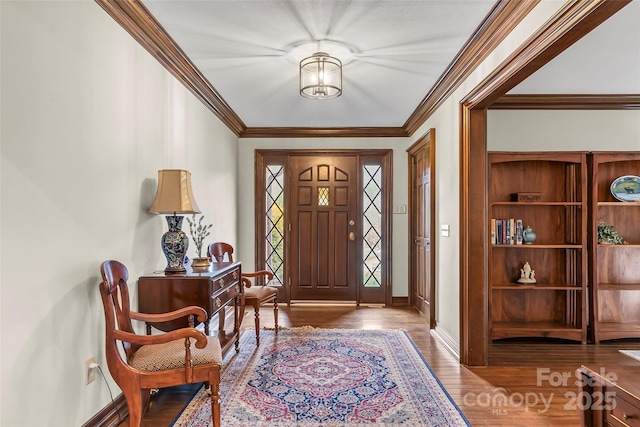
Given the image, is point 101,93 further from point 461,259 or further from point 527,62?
point 461,259

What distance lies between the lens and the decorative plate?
374cm

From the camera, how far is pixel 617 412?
4.97ft

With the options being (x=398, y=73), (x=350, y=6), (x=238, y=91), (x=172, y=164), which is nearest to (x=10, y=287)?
(x=172, y=164)

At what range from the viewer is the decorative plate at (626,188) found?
374cm

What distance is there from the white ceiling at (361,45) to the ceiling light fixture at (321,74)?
0.07m

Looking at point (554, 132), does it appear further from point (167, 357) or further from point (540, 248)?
point (167, 357)

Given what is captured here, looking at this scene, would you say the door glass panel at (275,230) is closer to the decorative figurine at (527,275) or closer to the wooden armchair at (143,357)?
the decorative figurine at (527,275)

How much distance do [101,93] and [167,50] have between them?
0.88 m

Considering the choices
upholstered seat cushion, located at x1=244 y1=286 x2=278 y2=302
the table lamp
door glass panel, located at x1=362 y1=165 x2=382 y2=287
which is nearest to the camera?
the table lamp

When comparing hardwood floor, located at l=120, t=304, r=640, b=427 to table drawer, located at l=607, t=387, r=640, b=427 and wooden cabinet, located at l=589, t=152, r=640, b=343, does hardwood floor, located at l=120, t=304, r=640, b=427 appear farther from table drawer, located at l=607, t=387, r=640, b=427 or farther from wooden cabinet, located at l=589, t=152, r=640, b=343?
table drawer, located at l=607, t=387, r=640, b=427

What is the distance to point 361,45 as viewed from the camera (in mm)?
2785

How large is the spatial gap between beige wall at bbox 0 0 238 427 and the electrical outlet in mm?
37

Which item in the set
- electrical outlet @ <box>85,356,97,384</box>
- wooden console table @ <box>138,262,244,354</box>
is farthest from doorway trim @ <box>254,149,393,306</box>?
electrical outlet @ <box>85,356,97,384</box>

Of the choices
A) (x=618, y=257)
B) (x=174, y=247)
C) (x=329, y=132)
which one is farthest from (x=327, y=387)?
(x=329, y=132)
